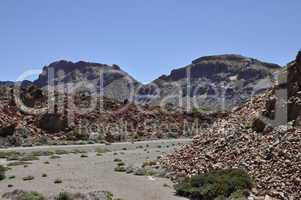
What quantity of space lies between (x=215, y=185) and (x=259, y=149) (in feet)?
12.5

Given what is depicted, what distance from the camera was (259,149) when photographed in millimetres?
23031

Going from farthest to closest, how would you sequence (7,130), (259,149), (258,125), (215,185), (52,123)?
(52,123)
(7,130)
(258,125)
(259,149)
(215,185)

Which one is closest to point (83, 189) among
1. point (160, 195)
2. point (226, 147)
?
point (160, 195)

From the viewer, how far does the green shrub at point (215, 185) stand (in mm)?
Result: 20047

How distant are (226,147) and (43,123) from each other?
50290 mm

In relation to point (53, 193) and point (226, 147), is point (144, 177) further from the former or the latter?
point (53, 193)

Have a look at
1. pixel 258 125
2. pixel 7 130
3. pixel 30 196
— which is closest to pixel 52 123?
pixel 7 130

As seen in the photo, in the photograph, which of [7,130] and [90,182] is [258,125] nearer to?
[90,182]

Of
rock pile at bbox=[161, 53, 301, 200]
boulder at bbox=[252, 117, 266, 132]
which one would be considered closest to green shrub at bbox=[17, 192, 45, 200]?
rock pile at bbox=[161, 53, 301, 200]

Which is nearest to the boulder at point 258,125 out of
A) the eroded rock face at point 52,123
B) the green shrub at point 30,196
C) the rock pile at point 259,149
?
the rock pile at point 259,149

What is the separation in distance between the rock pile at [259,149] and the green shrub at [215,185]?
2.46 feet

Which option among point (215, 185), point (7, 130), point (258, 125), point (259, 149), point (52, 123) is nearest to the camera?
point (215, 185)

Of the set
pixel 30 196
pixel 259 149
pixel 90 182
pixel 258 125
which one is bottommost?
pixel 90 182

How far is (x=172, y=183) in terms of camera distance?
24.9 m
